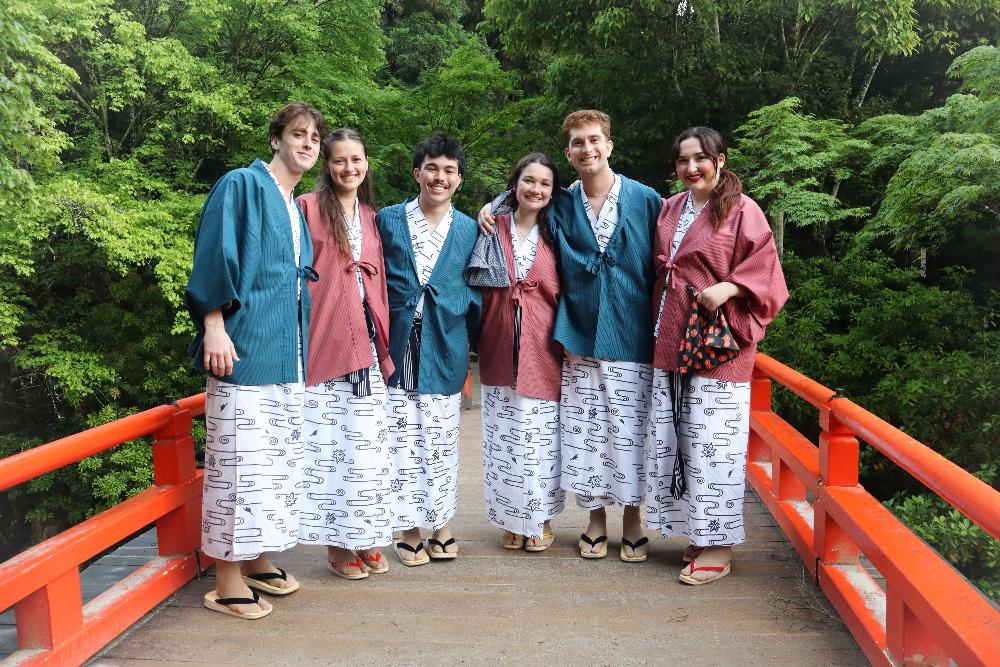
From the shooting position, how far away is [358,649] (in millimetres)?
2541

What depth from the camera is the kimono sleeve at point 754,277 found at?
2932 millimetres

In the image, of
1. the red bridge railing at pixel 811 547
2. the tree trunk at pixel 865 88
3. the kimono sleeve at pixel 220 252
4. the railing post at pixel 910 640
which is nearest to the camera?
the red bridge railing at pixel 811 547

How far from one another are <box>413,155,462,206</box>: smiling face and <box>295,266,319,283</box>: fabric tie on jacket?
0.57 m

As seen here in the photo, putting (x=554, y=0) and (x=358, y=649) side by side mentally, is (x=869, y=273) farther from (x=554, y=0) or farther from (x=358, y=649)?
(x=358, y=649)

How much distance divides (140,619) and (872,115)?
1073cm

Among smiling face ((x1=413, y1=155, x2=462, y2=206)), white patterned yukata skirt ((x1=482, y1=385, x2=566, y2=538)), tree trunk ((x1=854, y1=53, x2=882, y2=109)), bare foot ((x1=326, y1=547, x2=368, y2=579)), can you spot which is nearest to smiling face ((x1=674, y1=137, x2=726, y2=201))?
smiling face ((x1=413, y1=155, x2=462, y2=206))

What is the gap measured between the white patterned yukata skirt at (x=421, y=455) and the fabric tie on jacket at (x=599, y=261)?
2.45 ft

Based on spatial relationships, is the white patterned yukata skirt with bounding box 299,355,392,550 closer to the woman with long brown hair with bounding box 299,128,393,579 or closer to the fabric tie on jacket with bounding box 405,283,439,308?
the woman with long brown hair with bounding box 299,128,393,579

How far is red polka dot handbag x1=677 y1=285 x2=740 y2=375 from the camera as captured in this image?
292 centimetres

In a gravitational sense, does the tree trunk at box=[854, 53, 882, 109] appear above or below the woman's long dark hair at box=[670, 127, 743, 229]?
above

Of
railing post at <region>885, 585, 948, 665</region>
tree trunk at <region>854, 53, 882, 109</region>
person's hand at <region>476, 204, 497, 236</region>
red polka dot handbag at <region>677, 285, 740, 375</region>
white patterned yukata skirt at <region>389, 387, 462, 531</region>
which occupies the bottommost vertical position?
railing post at <region>885, 585, 948, 665</region>

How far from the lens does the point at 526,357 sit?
3275 mm

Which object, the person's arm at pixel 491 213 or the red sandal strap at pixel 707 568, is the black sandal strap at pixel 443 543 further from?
the person's arm at pixel 491 213

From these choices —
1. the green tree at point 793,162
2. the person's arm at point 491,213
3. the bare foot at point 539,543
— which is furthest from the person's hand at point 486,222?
the green tree at point 793,162
